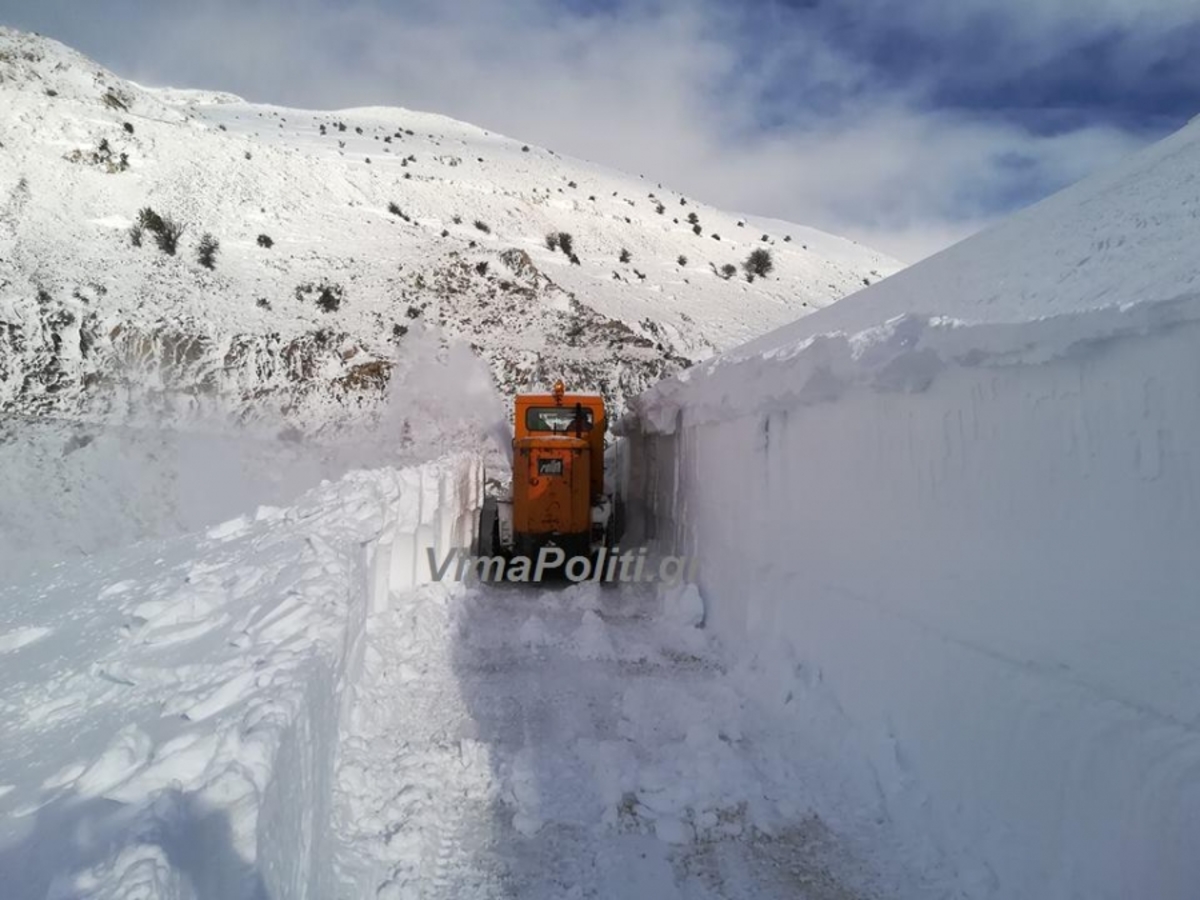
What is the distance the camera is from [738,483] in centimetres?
696

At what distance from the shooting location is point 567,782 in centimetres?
410

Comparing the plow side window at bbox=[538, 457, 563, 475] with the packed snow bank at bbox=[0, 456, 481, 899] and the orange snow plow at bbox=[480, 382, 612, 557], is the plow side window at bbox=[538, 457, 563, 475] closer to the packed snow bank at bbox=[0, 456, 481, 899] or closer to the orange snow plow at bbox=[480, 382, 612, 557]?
the orange snow plow at bbox=[480, 382, 612, 557]

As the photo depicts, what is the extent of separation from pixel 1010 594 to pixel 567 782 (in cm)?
251

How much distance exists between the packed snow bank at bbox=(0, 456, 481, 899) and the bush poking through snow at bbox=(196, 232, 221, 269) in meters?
20.9

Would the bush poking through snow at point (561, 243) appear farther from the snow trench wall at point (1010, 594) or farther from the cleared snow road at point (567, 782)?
the snow trench wall at point (1010, 594)

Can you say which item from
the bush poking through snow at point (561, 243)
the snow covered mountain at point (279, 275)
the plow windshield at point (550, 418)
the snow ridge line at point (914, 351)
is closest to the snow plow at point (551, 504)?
the plow windshield at point (550, 418)

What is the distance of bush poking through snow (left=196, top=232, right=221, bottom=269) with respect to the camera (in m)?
24.0

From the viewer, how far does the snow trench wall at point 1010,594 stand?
2404 mm

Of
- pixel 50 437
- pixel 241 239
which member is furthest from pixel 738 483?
pixel 241 239

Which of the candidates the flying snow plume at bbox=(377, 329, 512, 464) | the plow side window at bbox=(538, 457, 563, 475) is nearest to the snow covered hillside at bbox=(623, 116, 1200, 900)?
the plow side window at bbox=(538, 457, 563, 475)

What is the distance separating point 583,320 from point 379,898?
24.1 m

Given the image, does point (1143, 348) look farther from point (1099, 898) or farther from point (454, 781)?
point (454, 781)

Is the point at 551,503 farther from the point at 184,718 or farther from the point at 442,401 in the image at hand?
the point at 442,401

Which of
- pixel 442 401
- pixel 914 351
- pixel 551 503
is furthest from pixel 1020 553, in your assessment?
pixel 442 401
